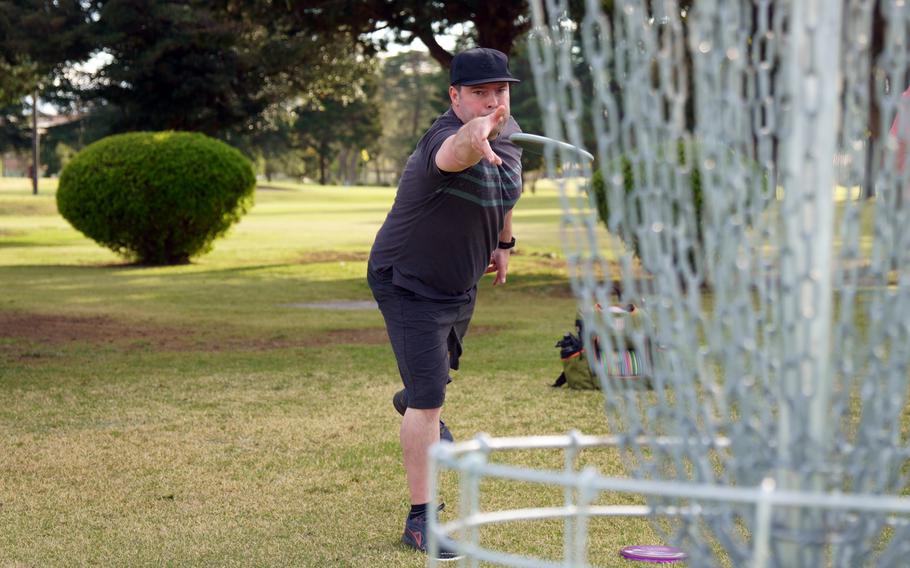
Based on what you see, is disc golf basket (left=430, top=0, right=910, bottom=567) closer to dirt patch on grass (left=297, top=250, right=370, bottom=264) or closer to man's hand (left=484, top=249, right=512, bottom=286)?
man's hand (left=484, top=249, right=512, bottom=286)

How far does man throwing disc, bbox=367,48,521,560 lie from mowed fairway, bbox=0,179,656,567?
1.87 feet

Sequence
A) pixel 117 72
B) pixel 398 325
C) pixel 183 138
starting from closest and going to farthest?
pixel 398 325 < pixel 183 138 < pixel 117 72

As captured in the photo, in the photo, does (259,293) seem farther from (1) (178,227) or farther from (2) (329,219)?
(2) (329,219)

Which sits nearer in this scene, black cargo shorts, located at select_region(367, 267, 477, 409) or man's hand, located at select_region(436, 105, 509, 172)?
man's hand, located at select_region(436, 105, 509, 172)

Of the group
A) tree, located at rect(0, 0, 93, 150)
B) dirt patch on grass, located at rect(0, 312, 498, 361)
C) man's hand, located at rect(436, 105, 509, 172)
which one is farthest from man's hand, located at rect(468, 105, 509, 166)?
tree, located at rect(0, 0, 93, 150)

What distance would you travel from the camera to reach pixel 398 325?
511 centimetres

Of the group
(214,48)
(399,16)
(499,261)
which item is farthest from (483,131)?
(214,48)

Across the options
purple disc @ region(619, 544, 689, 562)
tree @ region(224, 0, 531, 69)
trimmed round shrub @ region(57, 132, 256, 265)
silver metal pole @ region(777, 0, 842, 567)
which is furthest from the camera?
trimmed round shrub @ region(57, 132, 256, 265)

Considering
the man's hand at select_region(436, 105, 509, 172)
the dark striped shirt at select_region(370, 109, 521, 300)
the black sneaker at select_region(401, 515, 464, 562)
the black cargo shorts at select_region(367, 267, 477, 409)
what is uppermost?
the man's hand at select_region(436, 105, 509, 172)

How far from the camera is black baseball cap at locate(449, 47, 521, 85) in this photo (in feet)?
15.1

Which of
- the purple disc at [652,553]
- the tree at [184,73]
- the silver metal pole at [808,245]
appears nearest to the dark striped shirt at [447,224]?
the purple disc at [652,553]

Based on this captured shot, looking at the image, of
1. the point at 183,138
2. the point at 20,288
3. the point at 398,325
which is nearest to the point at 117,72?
the point at 183,138

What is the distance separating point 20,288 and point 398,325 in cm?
1508

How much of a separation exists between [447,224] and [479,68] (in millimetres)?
655
